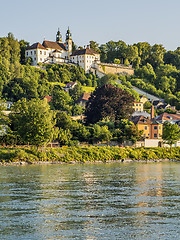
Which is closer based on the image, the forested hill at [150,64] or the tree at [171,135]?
the tree at [171,135]

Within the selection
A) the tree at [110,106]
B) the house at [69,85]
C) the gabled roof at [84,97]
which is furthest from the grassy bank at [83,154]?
the house at [69,85]

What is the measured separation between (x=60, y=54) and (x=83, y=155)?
9155cm

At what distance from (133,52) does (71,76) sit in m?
42.8

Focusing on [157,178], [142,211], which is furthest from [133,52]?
[142,211]

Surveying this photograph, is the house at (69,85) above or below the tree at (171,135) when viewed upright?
above

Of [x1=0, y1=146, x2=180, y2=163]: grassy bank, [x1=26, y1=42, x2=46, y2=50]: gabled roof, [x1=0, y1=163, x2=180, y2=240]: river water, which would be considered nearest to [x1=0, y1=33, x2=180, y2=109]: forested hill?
[x1=26, y1=42, x2=46, y2=50]: gabled roof

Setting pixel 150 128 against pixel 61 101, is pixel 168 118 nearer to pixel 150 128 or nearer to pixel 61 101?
pixel 150 128

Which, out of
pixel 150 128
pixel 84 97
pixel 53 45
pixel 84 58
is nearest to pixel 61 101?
pixel 84 97

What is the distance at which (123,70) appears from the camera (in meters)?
163

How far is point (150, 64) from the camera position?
183 metres

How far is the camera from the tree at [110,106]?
87.2 meters

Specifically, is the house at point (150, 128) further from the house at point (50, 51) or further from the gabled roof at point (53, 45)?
the gabled roof at point (53, 45)

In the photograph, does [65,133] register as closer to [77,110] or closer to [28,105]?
[28,105]

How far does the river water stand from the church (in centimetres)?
10973
